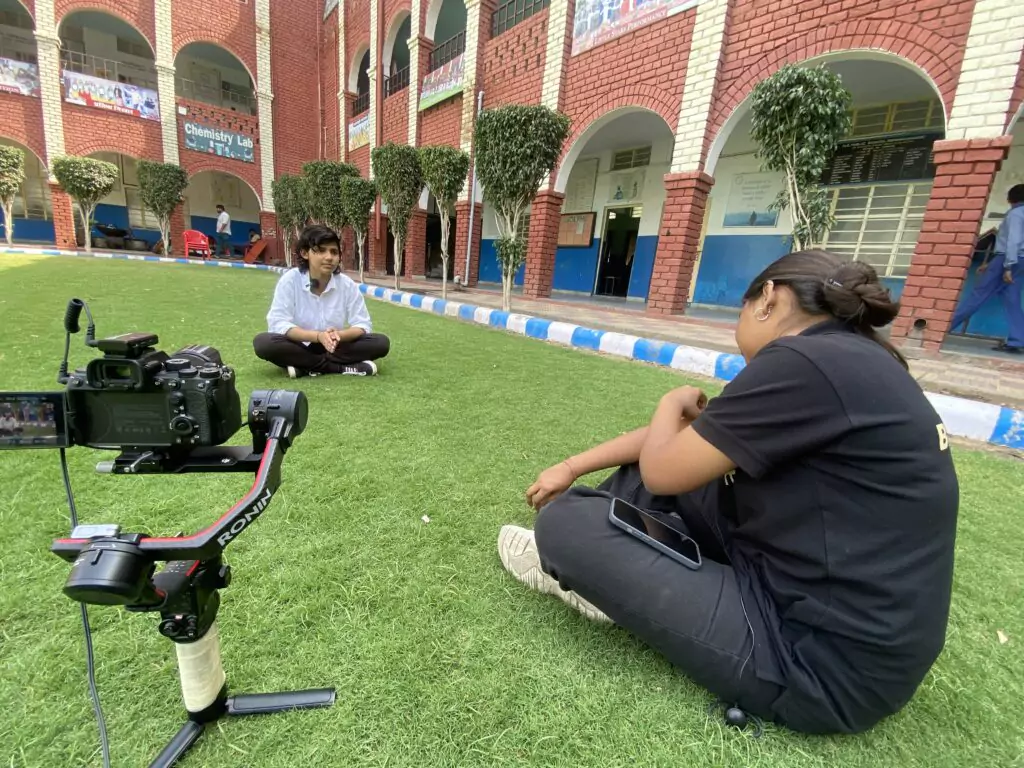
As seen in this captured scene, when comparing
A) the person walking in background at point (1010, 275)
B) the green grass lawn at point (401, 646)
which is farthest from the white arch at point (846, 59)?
the green grass lawn at point (401, 646)

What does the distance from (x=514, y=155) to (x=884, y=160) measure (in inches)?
235

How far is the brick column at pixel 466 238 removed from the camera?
39.5ft

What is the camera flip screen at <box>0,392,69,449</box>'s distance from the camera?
2.25 feet

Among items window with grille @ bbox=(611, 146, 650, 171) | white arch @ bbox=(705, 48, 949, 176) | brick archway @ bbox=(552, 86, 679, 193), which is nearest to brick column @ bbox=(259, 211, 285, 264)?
window with grille @ bbox=(611, 146, 650, 171)

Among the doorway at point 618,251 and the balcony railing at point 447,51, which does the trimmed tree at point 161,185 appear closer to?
the balcony railing at point 447,51

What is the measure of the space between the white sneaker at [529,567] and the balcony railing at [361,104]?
1932cm

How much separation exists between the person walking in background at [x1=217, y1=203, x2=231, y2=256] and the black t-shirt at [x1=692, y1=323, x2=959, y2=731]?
72.7ft

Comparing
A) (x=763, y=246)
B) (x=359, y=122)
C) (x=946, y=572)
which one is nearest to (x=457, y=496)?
(x=946, y=572)

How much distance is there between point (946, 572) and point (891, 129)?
371 inches

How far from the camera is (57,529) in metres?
1.50

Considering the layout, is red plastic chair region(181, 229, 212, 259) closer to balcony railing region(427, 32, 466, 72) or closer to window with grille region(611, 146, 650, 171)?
balcony railing region(427, 32, 466, 72)

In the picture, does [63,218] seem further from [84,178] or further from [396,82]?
[396,82]

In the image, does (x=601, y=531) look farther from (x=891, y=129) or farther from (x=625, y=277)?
(x=625, y=277)

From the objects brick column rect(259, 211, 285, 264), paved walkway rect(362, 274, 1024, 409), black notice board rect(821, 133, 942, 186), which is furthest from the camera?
brick column rect(259, 211, 285, 264)
